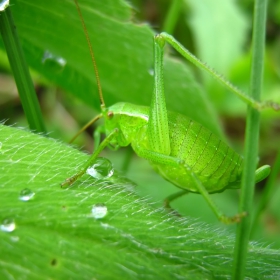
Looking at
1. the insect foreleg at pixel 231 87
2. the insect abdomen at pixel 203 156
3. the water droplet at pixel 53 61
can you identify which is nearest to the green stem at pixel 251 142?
the insect foreleg at pixel 231 87

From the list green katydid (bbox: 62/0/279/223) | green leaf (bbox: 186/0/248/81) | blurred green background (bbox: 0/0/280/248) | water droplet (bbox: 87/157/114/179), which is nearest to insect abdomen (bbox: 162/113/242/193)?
green katydid (bbox: 62/0/279/223)

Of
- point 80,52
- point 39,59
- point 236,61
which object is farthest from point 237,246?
point 236,61

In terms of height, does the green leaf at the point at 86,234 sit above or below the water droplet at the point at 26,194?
below

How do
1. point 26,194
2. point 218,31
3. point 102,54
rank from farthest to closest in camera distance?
point 218,31
point 102,54
point 26,194

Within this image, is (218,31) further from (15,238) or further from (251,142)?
(15,238)

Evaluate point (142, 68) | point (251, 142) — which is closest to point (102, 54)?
point (142, 68)

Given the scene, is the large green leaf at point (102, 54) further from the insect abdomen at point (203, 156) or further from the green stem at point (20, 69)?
the insect abdomen at point (203, 156)

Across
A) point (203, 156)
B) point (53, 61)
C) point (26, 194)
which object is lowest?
point (203, 156)
